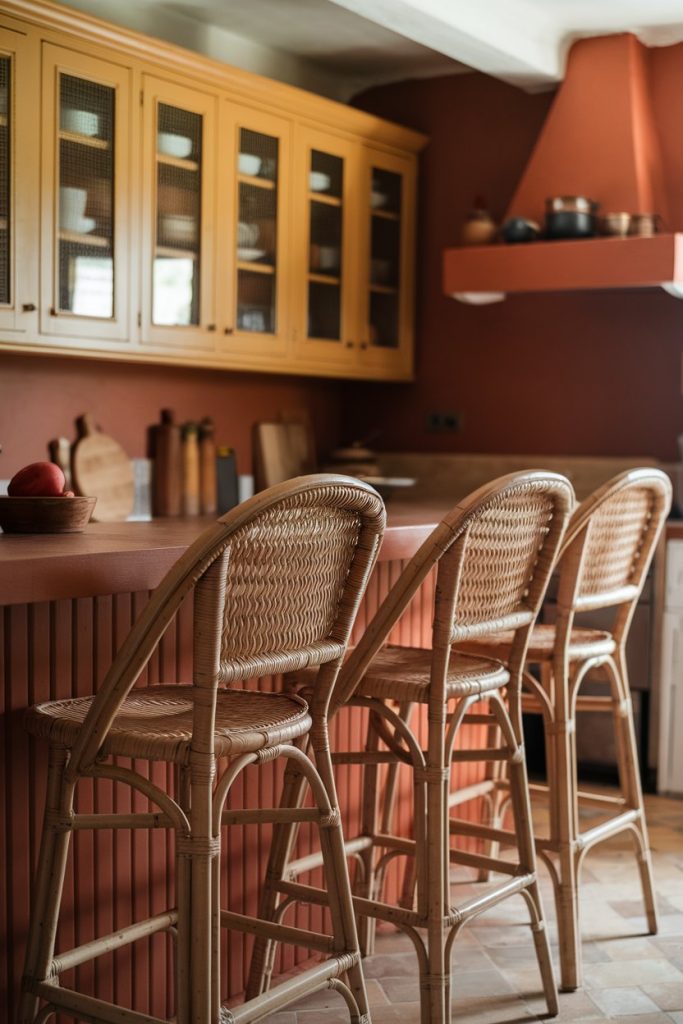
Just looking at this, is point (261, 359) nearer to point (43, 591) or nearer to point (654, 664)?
point (654, 664)

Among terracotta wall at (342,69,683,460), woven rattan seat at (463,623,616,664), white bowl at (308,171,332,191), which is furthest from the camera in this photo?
terracotta wall at (342,69,683,460)

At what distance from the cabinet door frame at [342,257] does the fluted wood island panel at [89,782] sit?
89.2 inches

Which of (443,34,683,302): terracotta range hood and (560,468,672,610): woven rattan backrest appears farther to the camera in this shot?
(443,34,683,302): terracotta range hood

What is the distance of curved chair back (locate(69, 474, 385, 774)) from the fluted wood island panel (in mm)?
245

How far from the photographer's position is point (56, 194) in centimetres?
379

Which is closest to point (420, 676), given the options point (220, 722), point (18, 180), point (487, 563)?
point (487, 563)

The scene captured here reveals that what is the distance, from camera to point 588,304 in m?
5.00

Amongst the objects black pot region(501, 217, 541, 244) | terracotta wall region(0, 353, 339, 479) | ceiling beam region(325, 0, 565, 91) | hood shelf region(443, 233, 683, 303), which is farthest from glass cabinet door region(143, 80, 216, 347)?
black pot region(501, 217, 541, 244)

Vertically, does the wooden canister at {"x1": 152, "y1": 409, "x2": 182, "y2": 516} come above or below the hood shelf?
below

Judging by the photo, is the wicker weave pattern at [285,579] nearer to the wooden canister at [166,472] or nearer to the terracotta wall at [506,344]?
the wooden canister at [166,472]

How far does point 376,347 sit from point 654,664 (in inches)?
67.3

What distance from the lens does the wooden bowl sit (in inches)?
92.7

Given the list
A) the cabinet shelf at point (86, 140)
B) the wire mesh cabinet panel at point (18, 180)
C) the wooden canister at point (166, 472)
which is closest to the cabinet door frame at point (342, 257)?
the wooden canister at point (166, 472)

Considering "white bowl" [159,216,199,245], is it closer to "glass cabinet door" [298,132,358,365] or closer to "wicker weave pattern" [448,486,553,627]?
"glass cabinet door" [298,132,358,365]
